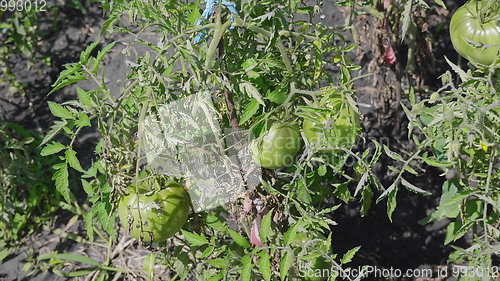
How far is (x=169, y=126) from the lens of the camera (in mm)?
1354

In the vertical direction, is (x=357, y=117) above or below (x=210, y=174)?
above

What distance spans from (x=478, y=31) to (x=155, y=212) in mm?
1008

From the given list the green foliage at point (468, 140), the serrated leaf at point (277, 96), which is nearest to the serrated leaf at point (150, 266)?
the serrated leaf at point (277, 96)

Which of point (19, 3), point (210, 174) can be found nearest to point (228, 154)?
point (210, 174)

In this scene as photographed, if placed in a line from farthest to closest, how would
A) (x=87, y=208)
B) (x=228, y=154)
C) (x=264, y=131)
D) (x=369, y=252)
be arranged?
(x=87, y=208) → (x=369, y=252) → (x=228, y=154) → (x=264, y=131)

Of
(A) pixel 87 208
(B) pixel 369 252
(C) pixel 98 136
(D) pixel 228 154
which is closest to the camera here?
(D) pixel 228 154

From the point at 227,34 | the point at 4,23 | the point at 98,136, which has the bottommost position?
the point at 98,136

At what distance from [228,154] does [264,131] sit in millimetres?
170

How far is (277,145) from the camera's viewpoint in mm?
1320

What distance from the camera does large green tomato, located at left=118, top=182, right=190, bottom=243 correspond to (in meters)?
1.34

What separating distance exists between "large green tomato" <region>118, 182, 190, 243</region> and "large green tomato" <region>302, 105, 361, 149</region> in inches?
14.6

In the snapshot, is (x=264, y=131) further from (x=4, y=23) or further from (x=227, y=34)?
(x=4, y=23)

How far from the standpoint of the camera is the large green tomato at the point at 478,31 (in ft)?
4.89

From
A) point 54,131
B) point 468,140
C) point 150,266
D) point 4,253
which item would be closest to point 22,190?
point 4,253
